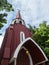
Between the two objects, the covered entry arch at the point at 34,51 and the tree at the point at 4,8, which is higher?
the tree at the point at 4,8

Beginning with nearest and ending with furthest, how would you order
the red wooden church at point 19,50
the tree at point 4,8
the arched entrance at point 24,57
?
1. the tree at point 4,8
2. the red wooden church at point 19,50
3. the arched entrance at point 24,57

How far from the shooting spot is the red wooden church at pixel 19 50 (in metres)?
15.3

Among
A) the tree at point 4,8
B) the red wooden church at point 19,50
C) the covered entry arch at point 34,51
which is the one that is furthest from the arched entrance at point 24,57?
the tree at point 4,8

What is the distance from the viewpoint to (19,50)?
1561cm

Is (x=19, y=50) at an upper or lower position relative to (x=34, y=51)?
upper

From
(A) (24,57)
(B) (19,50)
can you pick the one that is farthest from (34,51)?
(B) (19,50)

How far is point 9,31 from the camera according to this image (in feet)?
56.2

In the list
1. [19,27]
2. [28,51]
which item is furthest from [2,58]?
[19,27]

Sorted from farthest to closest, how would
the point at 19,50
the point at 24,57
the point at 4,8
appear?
the point at 24,57 → the point at 19,50 → the point at 4,8

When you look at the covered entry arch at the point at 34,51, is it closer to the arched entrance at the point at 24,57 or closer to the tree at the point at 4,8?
the arched entrance at the point at 24,57

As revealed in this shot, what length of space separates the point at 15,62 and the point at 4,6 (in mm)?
7178

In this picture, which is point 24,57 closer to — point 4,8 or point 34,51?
point 34,51

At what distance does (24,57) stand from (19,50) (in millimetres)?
1149

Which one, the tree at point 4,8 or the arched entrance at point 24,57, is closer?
the tree at point 4,8
